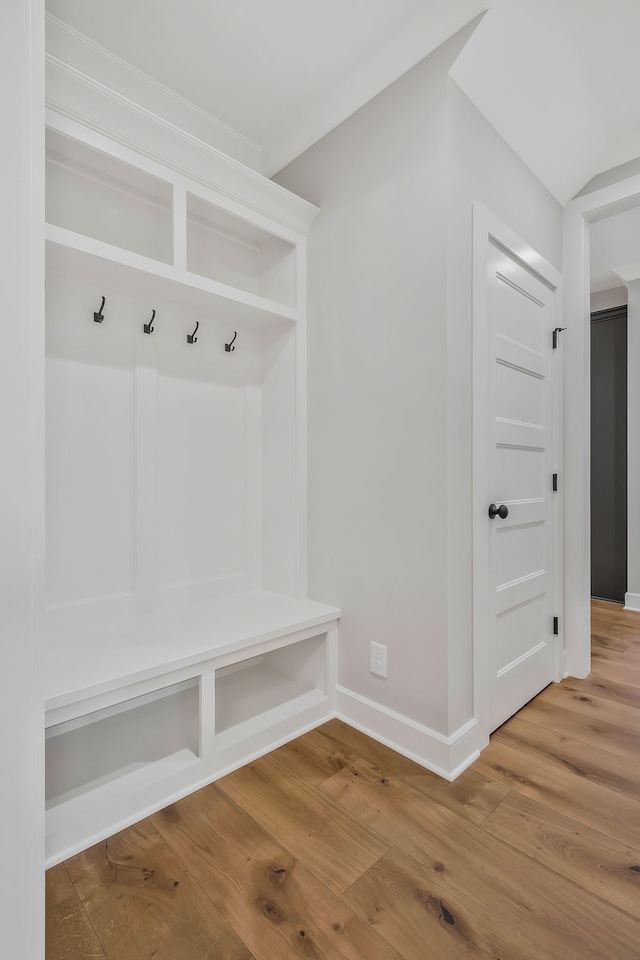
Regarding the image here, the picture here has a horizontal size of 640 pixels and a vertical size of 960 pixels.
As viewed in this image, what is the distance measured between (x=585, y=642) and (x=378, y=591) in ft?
4.29

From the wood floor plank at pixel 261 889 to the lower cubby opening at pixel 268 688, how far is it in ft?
0.82

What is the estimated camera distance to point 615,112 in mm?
1882

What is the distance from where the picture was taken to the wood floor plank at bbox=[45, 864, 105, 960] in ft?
3.24

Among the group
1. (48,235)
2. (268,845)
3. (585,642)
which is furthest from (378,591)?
(48,235)

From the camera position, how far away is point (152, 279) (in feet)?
5.42

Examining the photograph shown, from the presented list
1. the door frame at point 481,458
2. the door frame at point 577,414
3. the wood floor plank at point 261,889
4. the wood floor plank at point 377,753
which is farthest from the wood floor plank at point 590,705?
the wood floor plank at point 261,889

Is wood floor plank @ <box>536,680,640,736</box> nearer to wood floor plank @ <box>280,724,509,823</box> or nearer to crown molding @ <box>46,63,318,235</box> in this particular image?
wood floor plank @ <box>280,724,509,823</box>

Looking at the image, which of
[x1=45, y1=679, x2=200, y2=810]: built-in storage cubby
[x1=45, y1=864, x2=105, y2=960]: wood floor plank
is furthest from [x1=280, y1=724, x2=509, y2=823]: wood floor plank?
[x1=45, y1=864, x2=105, y2=960]: wood floor plank

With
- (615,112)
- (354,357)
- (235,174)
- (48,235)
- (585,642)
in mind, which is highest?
(615,112)

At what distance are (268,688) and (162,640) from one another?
686mm

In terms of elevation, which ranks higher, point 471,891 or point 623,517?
point 623,517

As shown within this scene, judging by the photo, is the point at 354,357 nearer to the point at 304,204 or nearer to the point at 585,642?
the point at 304,204

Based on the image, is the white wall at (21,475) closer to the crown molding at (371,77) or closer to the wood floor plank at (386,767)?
the wood floor plank at (386,767)

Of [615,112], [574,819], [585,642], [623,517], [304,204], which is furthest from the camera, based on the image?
[623,517]
